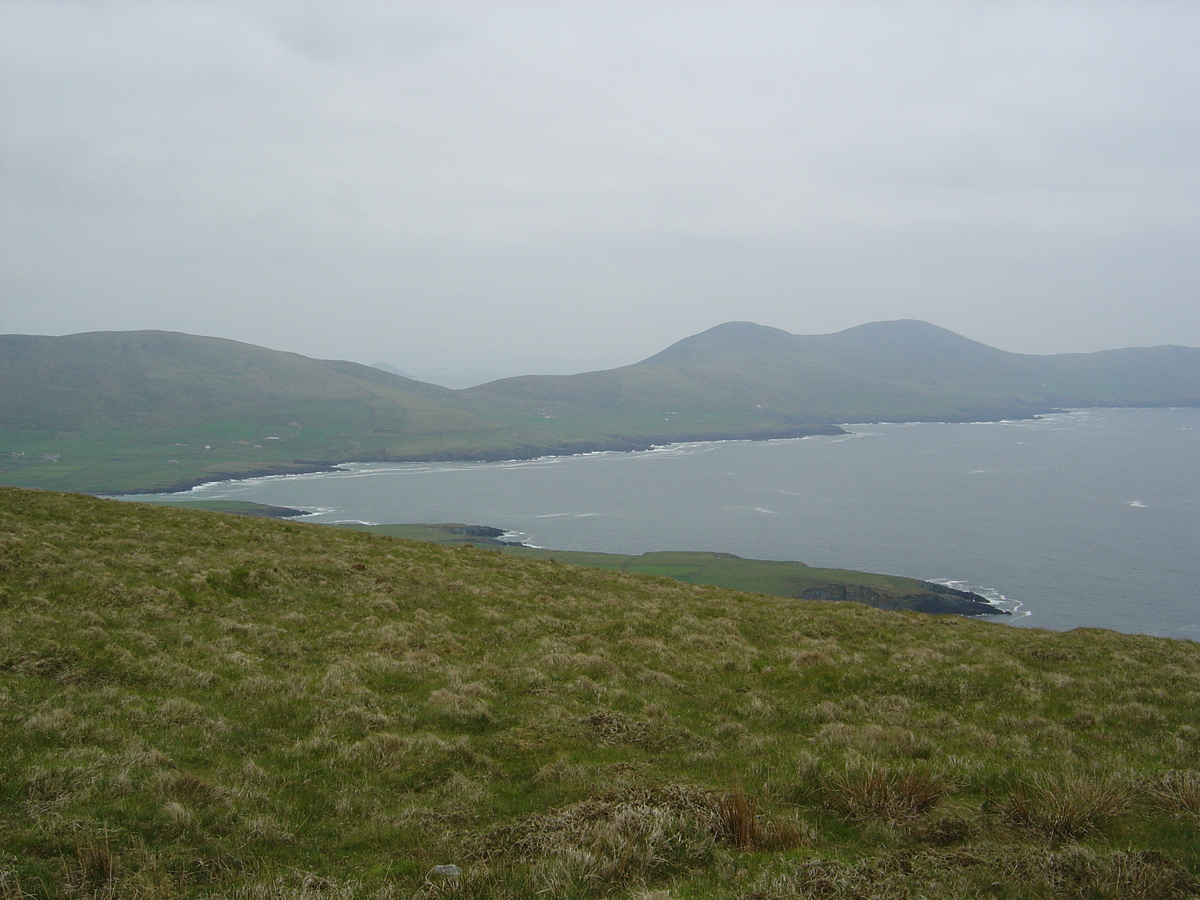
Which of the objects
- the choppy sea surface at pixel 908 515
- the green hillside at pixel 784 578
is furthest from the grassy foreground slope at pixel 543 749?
the choppy sea surface at pixel 908 515

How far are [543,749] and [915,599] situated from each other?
2870 inches

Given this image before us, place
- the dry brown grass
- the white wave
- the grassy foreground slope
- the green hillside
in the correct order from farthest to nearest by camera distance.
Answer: the green hillside → the white wave → the dry brown grass → the grassy foreground slope

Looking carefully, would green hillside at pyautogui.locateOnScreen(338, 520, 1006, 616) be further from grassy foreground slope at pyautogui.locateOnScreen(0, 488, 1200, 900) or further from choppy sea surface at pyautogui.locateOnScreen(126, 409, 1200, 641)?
grassy foreground slope at pyautogui.locateOnScreen(0, 488, 1200, 900)

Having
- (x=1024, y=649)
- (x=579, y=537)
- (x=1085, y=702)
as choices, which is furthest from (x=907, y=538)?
(x=1085, y=702)

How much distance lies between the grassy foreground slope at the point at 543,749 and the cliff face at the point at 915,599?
166 ft

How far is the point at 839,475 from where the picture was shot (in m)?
180

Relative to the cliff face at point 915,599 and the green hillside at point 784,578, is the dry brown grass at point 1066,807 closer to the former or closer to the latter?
the green hillside at point 784,578

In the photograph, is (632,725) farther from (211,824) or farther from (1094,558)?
(1094,558)

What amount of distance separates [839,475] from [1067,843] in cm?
18186

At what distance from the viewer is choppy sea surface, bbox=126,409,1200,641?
8394 centimetres

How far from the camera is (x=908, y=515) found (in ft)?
427

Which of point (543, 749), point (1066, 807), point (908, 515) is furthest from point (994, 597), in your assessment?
point (543, 749)

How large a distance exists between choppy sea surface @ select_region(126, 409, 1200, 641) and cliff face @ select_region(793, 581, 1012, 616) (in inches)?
125

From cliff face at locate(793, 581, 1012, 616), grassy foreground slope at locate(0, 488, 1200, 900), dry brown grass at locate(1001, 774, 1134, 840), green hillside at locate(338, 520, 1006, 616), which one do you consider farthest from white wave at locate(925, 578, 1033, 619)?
dry brown grass at locate(1001, 774, 1134, 840)
